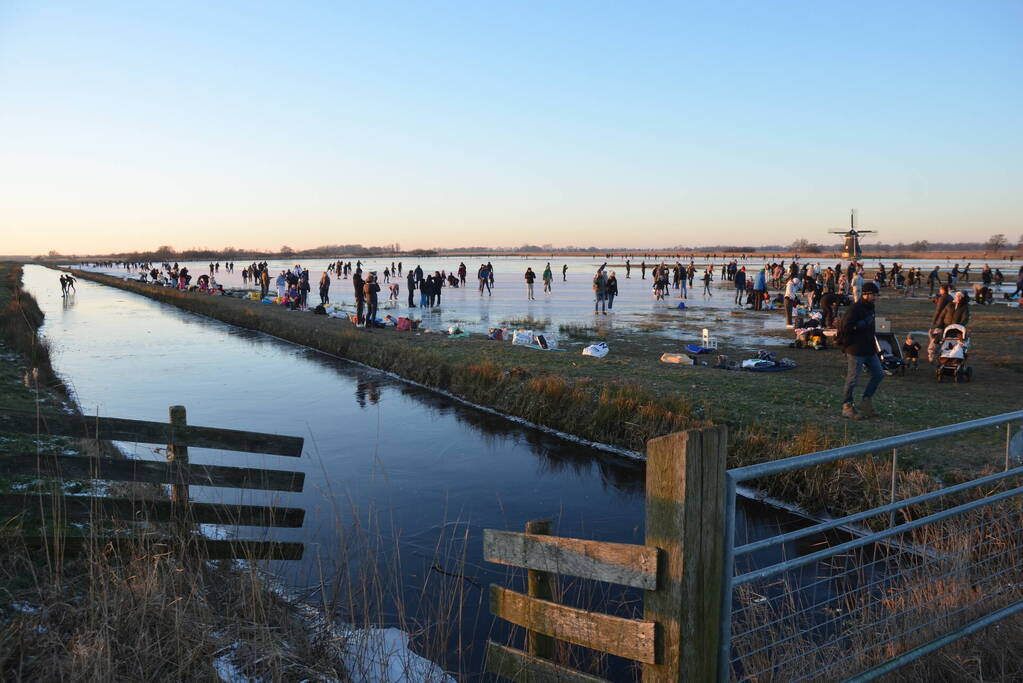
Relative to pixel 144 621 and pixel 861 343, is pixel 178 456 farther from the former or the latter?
pixel 861 343

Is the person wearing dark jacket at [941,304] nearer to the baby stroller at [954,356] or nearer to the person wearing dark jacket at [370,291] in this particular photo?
the baby stroller at [954,356]

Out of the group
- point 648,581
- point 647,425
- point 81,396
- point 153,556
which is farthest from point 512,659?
point 81,396

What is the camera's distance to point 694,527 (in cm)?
244

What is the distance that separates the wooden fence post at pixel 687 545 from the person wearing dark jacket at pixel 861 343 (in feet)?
29.9

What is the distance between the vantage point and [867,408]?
1085cm

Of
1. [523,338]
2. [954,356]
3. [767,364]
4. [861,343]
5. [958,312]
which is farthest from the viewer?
[523,338]

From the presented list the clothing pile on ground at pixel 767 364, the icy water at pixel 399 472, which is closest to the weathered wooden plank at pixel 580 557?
the icy water at pixel 399 472

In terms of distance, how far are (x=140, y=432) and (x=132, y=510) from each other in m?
0.60

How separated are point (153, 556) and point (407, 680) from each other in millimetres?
2147

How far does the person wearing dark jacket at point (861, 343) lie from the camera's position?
1054 centimetres

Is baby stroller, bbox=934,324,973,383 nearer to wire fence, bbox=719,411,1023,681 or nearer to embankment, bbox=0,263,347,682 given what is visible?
wire fence, bbox=719,411,1023,681

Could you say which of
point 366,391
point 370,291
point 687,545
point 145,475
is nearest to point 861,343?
point 687,545

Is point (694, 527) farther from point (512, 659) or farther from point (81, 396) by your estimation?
point (81, 396)

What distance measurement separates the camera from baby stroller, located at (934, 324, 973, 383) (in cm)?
1407
